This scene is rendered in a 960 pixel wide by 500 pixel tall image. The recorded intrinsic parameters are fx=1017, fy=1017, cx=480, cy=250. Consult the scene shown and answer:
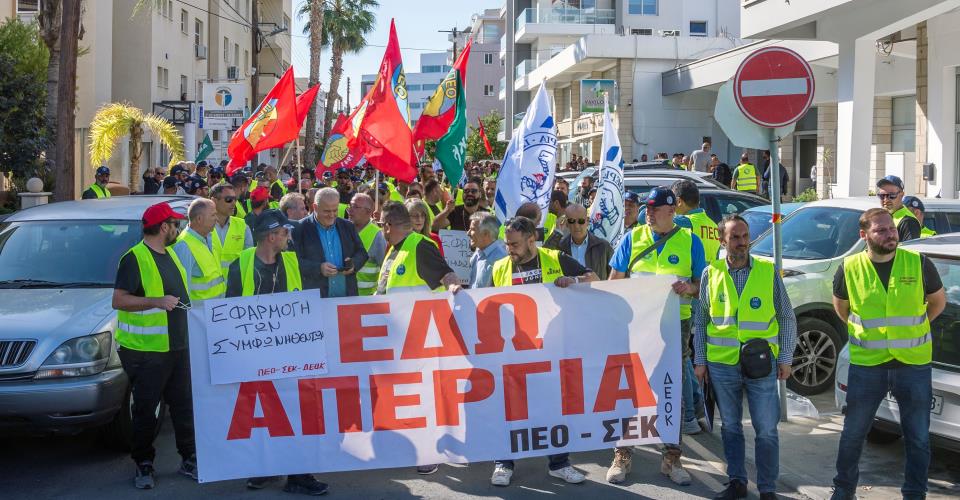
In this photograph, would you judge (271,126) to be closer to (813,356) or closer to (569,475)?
(813,356)

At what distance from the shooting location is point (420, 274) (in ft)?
23.9

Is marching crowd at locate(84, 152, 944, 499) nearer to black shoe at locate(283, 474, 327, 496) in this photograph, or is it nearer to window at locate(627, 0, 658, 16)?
black shoe at locate(283, 474, 327, 496)

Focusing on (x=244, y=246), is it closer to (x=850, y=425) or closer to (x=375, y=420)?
(x=375, y=420)

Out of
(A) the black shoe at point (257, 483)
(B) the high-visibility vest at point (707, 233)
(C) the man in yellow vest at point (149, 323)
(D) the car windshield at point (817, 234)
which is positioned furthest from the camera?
(D) the car windshield at point (817, 234)

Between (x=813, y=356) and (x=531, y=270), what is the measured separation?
Answer: 13.0 feet

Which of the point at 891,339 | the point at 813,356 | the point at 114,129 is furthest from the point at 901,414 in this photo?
the point at 114,129

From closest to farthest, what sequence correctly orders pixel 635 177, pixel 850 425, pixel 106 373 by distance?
pixel 850 425
pixel 106 373
pixel 635 177

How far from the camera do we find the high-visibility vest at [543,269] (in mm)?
6934

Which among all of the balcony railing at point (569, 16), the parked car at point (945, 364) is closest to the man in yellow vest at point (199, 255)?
the parked car at point (945, 364)

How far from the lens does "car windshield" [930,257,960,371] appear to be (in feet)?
22.1

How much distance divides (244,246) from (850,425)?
574 centimetres

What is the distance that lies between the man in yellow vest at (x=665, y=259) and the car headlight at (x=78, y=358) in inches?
143

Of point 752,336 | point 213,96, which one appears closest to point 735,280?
point 752,336

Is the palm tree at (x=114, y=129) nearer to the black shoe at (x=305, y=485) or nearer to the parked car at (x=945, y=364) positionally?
the black shoe at (x=305, y=485)
